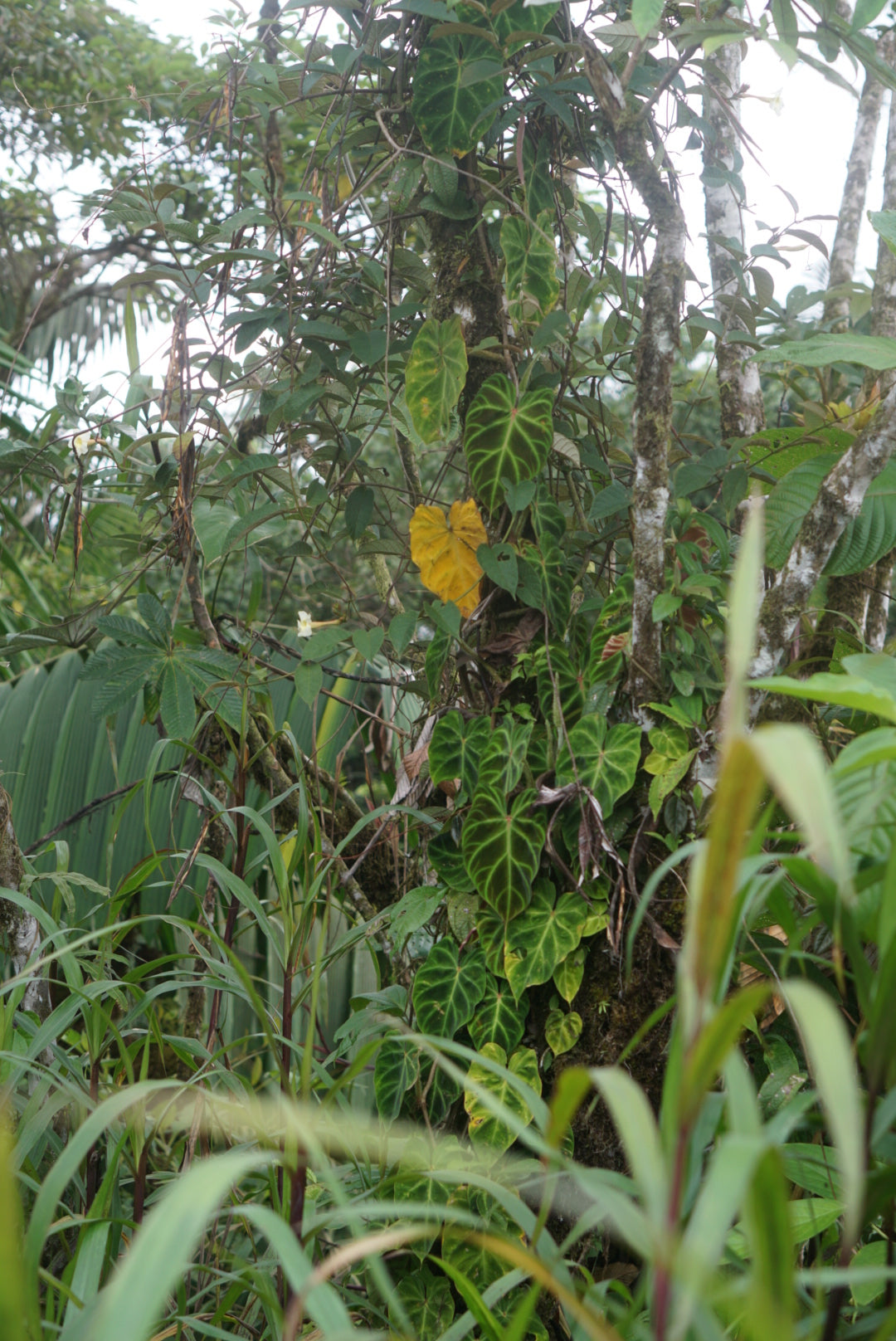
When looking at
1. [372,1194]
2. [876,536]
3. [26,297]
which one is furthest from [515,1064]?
[26,297]

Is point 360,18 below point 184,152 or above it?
below

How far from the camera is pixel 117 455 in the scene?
138 cm

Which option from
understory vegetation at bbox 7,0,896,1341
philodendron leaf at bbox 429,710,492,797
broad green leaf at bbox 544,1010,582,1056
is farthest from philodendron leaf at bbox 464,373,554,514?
broad green leaf at bbox 544,1010,582,1056

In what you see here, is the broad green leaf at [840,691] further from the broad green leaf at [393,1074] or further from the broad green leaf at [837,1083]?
the broad green leaf at [393,1074]

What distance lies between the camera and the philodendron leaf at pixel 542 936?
40.7 inches

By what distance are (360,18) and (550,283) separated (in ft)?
1.29

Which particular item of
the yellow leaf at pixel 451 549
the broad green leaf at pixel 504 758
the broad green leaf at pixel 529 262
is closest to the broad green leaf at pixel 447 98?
the broad green leaf at pixel 529 262

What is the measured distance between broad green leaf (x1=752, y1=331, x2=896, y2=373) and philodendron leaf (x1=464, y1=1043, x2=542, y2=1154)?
715mm

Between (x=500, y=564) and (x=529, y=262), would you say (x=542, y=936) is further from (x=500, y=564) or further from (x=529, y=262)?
(x=529, y=262)

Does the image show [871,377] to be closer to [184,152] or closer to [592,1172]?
[592,1172]

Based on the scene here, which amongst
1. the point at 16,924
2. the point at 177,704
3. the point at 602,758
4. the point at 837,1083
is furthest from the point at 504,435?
the point at 837,1083

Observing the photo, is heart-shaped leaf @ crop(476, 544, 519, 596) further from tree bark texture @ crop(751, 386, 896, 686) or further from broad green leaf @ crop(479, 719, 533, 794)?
tree bark texture @ crop(751, 386, 896, 686)

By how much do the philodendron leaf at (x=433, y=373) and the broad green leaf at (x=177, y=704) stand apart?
44 centimetres

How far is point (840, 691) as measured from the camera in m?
0.56
